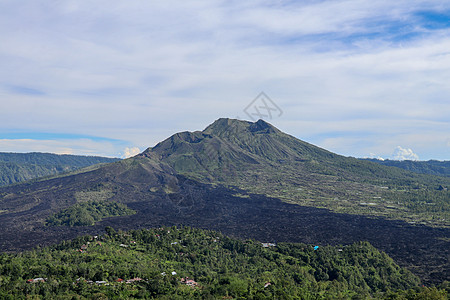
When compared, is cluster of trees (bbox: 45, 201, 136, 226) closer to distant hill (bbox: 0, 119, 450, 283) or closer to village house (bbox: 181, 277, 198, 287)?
distant hill (bbox: 0, 119, 450, 283)

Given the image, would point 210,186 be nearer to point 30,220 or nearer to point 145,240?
point 30,220

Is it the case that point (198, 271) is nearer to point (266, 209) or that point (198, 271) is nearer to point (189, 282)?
point (189, 282)

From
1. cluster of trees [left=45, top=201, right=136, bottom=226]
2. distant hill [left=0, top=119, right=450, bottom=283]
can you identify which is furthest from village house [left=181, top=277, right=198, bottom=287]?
cluster of trees [left=45, top=201, right=136, bottom=226]

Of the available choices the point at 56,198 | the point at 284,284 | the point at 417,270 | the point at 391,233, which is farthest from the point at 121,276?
the point at 56,198

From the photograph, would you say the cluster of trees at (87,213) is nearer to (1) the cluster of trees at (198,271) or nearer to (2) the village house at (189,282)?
(1) the cluster of trees at (198,271)

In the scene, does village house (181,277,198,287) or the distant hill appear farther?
the distant hill

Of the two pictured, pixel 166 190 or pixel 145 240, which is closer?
pixel 145 240

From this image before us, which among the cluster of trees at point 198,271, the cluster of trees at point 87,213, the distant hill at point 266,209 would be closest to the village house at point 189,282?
the cluster of trees at point 198,271
